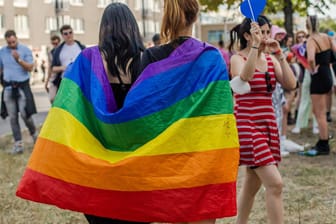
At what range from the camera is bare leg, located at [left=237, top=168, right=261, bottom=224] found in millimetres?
4590

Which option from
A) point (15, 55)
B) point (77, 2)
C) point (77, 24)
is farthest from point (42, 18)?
point (15, 55)

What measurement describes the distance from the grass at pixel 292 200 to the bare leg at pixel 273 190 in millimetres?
788

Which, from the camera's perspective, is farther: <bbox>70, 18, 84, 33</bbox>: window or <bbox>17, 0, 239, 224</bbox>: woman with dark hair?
<bbox>70, 18, 84, 33</bbox>: window

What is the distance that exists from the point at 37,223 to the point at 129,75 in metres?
2.41

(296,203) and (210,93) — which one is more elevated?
(210,93)

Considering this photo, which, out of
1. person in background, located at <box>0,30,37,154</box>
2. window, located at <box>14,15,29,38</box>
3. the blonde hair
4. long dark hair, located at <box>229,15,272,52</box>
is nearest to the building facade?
window, located at <box>14,15,29,38</box>

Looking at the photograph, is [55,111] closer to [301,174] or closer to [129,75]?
[129,75]

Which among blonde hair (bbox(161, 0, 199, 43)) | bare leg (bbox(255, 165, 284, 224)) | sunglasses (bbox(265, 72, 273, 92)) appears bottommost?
bare leg (bbox(255, 165, 284, 224))

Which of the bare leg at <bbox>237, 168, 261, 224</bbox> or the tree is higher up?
the tree

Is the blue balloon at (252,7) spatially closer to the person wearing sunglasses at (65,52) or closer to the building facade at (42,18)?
the person wearing sunglasses at (65,52)

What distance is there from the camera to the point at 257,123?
14.5 ft

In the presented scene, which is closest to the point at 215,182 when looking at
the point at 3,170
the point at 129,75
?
the point at 129,75

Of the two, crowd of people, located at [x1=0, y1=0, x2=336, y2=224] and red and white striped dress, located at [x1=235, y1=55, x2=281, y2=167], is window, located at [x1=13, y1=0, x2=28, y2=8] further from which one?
red and white striped dress, located at [x1=235, y1=55, x2=281, y2=167]

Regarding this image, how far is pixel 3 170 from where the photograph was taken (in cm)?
796
